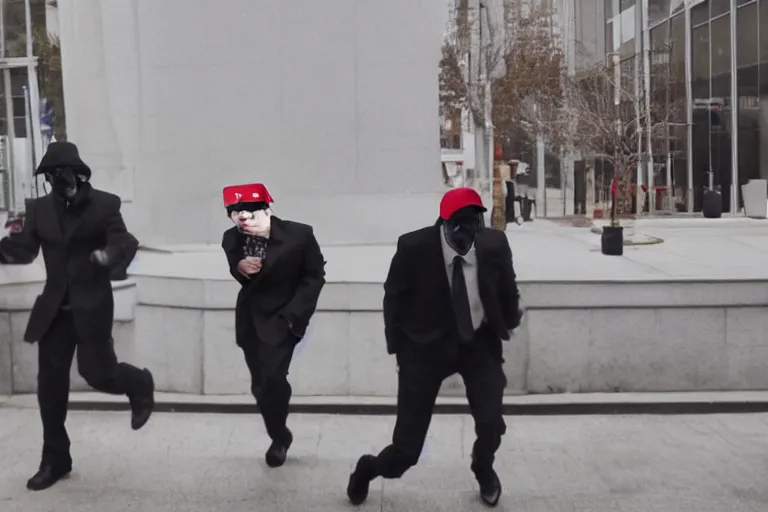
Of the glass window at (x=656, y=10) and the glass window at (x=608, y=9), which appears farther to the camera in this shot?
the glass window at (x=608, y=9)

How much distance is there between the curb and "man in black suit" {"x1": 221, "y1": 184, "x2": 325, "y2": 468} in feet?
6.04

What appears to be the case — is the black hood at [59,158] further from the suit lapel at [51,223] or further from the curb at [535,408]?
the curb at [535,408]

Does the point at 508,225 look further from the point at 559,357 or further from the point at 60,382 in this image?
the point at 60,382

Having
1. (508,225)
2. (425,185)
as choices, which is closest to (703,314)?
(425,185)

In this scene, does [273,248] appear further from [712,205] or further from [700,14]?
[700,14]

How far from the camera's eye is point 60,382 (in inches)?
235

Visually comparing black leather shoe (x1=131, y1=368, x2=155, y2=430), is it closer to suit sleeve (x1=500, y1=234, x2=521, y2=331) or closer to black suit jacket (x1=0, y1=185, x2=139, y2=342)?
black suit jacket (x1=0, y1=185, x2=139, y2=342)

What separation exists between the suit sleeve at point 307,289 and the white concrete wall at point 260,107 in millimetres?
4386

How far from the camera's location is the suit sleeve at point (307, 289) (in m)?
5.99

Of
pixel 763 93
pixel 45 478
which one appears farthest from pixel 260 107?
pixel 763 93

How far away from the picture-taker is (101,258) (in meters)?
5.76

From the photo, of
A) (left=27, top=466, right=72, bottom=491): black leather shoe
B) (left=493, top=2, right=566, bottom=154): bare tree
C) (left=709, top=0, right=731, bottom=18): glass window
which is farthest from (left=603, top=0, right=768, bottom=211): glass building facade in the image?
(left=27, top=466, right=72, bottom=491): black leather shoe

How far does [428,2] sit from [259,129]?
219 centimetres

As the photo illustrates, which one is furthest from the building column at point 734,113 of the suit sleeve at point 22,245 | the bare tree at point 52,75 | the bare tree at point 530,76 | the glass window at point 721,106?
the suit sleeve at point 22,245
